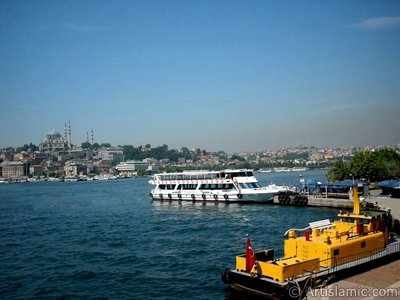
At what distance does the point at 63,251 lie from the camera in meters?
26.8

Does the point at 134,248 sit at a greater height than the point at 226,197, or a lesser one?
lesser

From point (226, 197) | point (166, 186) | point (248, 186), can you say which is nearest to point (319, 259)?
point (248, 186)

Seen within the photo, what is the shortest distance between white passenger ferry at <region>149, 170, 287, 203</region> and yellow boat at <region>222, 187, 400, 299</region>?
3189 centimetres

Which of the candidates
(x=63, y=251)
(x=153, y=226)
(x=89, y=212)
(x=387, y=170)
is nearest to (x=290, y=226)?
(x=153, y=226)

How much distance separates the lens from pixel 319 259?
1442 cm

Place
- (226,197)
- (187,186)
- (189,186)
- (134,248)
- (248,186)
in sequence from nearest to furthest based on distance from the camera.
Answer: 1. (134,248)
2. (248,186)
3. (226,197)
4. (189,186)
5. (187,186)

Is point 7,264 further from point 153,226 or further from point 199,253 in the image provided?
point 153,226

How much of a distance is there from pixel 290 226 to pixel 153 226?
38.3 feet

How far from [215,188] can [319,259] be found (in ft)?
124

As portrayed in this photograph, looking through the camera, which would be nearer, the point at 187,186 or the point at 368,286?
the point at 368,286

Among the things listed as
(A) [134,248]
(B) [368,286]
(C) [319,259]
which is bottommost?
(A) [134,248]

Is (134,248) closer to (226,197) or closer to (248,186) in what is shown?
(226,197)

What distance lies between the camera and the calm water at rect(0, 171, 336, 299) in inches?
731

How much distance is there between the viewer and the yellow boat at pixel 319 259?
1341cm
